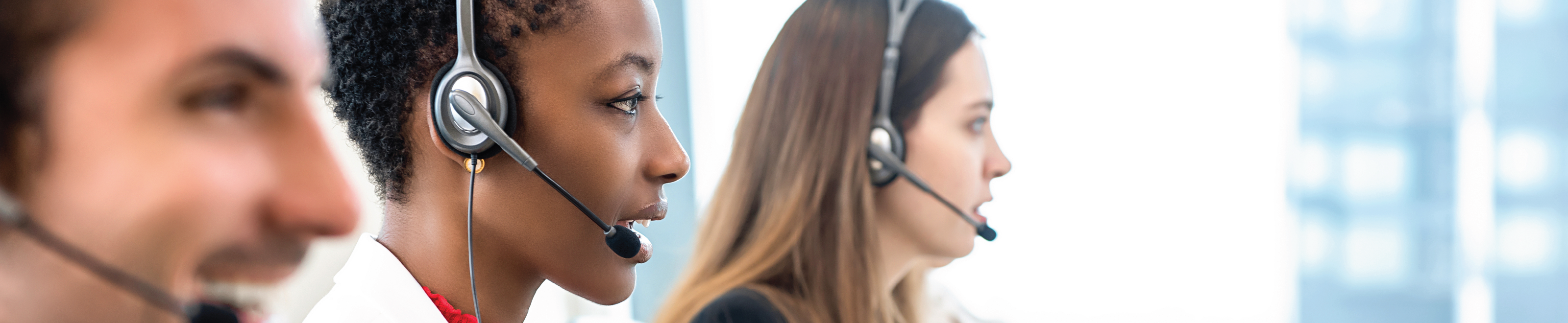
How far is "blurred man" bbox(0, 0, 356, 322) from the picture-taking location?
0.27 metres

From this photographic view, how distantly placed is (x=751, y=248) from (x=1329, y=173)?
1.52 meters

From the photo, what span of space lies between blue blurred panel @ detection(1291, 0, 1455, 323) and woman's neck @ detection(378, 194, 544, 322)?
1.89 m

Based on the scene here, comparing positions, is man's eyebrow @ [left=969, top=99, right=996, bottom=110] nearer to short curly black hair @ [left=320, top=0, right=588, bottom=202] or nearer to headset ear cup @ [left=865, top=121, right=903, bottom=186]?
headset ear cup @ [left=865, top=121, right=903, bottom=186]

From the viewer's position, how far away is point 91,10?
11.2 inches

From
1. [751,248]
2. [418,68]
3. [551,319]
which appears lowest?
[551,319]

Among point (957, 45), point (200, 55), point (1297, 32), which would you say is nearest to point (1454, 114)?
point (1297, 32)

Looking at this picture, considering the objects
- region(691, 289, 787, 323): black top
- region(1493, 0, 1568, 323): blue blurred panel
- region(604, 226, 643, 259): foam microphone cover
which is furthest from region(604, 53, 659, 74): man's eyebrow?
region(1493, 0, 1568, 323): blue blurred panel

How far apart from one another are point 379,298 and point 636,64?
228mm

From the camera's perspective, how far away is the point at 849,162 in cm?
117

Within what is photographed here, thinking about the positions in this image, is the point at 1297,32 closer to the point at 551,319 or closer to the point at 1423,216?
the point at 1423,216

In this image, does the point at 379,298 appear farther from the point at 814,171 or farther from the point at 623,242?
the point at 814,171

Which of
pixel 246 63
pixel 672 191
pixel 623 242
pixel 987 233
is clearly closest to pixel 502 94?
pixel 623 242

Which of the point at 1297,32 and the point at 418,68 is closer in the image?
the point at 418,68

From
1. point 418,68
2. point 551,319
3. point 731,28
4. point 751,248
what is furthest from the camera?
point 731,28
